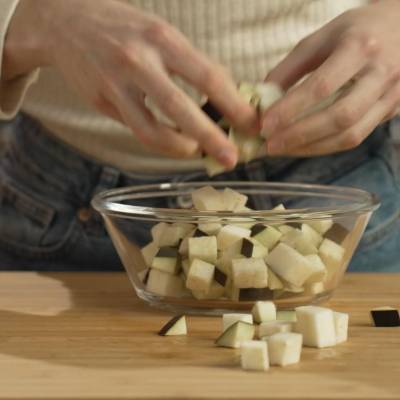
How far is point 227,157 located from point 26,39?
1.31ft

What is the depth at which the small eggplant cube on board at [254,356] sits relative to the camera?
108 centimetres

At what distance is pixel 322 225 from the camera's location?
1.37 metres

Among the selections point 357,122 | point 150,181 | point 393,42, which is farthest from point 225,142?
point 150,181

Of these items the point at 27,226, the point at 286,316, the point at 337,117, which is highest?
the point at 337,117

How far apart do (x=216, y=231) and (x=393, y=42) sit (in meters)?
0.39

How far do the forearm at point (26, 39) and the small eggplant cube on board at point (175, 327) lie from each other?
1.47ft

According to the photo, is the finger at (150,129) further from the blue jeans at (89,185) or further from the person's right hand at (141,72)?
the blue jeans at (89,185)

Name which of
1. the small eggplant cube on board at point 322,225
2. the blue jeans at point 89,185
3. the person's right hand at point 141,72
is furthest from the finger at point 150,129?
the blue jeans at point 89,185

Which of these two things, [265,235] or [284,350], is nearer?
[284,350]

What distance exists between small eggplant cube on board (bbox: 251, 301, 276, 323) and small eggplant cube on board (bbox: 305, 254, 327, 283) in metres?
0.09

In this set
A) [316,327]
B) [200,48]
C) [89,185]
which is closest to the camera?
[316,327]

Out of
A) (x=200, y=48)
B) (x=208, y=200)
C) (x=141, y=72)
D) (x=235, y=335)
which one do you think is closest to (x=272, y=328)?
(x=235, y=335)

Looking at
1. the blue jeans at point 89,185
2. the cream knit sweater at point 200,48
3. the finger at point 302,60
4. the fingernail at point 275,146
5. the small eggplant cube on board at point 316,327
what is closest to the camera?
the small eggplant cube on board at point 316,327

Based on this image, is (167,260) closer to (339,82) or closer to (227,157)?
(227,157)
